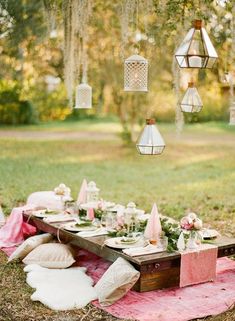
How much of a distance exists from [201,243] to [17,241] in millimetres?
2415

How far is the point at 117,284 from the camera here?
190 inches

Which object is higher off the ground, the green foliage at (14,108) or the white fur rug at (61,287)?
the green foliage at (14,108)

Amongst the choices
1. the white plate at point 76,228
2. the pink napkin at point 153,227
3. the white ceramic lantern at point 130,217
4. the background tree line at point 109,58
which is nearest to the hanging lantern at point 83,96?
the background tree line at point 109,58

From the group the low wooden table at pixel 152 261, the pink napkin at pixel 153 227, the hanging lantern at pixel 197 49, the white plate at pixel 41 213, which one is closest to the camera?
the hanging lantern at pixel 197 49

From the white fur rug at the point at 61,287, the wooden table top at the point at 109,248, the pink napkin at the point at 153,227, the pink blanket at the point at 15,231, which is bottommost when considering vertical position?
the white fur rug at the point at 61,287

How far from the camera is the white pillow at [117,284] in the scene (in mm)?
4836

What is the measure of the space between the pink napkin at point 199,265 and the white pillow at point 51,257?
3.89 ft

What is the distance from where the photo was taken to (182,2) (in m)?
6.23

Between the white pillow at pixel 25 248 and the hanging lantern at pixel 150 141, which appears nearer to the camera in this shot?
the hanging lantern at pixel 150 141

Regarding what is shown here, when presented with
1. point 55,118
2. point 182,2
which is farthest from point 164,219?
point 55,118

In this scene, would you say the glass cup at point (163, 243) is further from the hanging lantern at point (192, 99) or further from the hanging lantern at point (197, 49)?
the hanging lantern at point (197, 49)

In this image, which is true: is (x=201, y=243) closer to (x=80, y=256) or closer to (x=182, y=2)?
(x=80, y=256)

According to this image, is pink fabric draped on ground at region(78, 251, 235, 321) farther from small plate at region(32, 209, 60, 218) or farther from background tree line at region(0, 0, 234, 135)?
background tree line at region(0, 0, 234, 135)

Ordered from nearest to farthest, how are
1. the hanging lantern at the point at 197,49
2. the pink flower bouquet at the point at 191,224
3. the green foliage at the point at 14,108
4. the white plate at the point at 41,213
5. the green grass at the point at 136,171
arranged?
the hanging lantern at the point at 197,49 < the pink flower bouquet at the point at 191,224 < the white plate at the point at 41,213 < the green grass at the point at 136,171 < the green foliage at the point at 14,108
